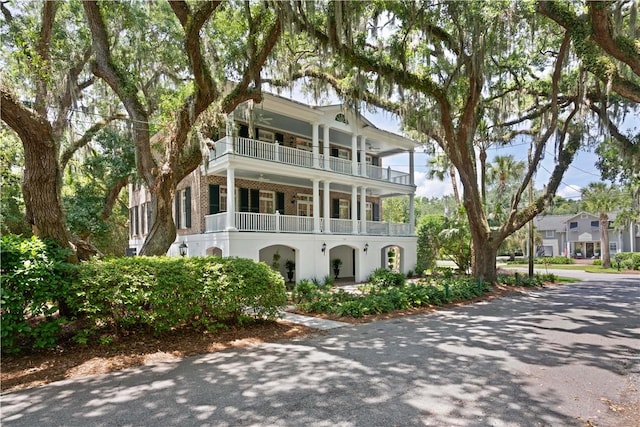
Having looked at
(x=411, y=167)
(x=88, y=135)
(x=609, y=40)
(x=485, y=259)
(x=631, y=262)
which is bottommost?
(x=631, y=262)

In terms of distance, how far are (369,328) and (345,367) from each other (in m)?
2.93

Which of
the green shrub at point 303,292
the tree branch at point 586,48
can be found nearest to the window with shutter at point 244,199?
the green shrub at point 303,292

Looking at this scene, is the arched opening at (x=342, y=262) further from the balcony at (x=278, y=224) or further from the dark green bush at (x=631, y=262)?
the dark green bush at (x=631, y=262)

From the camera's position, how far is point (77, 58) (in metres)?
12.0

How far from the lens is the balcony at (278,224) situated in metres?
14.6

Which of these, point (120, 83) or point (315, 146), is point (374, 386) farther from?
point (315, 146)

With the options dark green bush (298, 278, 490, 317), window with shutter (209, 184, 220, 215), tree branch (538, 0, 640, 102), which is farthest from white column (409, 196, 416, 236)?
tree branch (538, 0, 640, 102)

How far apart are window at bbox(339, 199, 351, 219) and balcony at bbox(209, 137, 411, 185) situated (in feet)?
7.62

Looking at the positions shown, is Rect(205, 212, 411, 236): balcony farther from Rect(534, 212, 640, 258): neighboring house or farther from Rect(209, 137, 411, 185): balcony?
Rect(534, 212, 640, 258): neighboring house

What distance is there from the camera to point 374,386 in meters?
4.69

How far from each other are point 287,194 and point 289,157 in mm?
2565

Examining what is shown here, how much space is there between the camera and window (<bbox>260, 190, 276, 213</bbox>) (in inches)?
690

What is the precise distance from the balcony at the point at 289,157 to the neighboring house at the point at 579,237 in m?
32.0

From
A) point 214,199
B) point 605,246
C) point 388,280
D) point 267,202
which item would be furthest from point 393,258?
point 605,246
